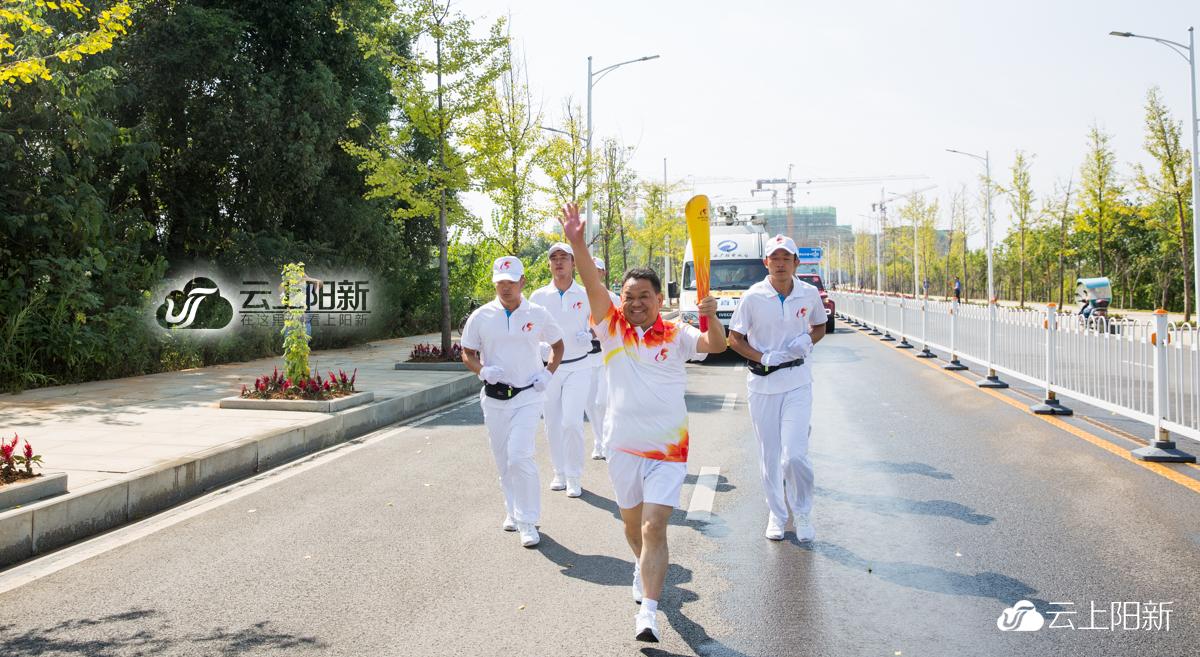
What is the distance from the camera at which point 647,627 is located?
13.1 feet

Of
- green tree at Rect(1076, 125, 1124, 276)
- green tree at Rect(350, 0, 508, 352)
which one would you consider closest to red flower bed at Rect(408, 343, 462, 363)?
green tree at Rect(350, 0, 508, 352)

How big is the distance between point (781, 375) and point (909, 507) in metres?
1.67

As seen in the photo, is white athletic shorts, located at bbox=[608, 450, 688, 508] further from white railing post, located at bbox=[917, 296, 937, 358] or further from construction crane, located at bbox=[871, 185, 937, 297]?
construction crane, located at bbox=[871, 185, 937, 297]

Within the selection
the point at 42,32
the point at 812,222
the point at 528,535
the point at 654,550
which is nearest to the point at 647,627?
the point at 654,550

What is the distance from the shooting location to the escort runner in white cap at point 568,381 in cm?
711

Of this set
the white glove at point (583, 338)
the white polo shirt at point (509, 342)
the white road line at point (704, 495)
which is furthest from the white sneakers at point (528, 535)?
the white glove at point (583, 338)

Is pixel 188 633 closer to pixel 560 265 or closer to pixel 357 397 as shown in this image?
pixel 560 265

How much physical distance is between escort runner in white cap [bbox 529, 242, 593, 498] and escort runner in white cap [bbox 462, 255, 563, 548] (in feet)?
3.44

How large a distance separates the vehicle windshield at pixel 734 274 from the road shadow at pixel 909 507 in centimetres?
1390

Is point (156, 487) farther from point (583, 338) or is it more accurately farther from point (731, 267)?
point (731, 267)

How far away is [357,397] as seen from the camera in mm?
11195

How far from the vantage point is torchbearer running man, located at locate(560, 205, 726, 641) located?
4.17m

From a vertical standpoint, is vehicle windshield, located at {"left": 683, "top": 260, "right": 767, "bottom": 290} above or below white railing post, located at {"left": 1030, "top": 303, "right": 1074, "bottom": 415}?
above

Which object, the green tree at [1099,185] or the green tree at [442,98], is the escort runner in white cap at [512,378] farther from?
the green tree at [1099,185]
